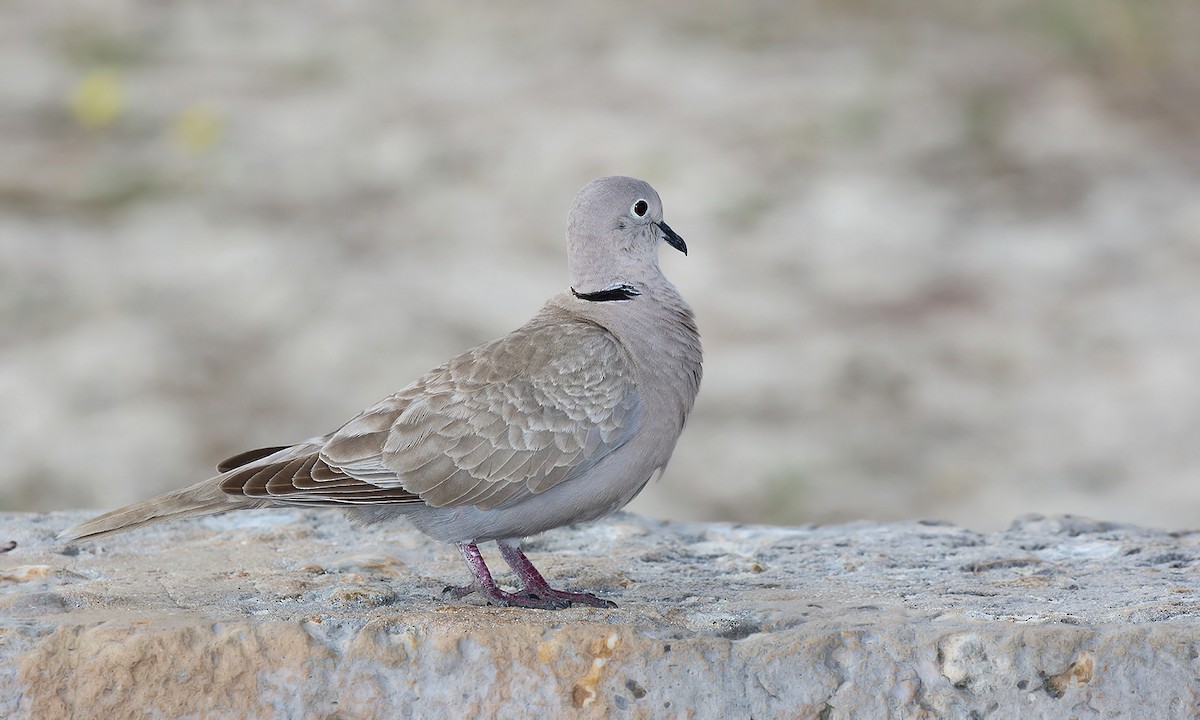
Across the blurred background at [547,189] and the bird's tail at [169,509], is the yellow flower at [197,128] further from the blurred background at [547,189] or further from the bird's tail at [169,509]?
the bird's tail at [169,509]

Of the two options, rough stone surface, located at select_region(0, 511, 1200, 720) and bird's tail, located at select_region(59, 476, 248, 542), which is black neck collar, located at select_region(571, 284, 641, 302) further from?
bird's tail, located at select_region(59, 476, 248, 542)

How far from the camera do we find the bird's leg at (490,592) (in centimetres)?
384

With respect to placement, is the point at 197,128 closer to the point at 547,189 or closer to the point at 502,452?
the point at 547,189

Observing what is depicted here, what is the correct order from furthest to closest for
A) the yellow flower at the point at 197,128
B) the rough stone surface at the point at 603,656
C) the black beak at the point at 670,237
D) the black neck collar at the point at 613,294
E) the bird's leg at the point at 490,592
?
the yellow flower at the point at 197,128 < the black beak at the point at 670,237 < the black neck collar at the point at 613,294 < the bird's leg at the point at 490,592 < the rough stone surface at the point at 603,656

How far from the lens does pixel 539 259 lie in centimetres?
951

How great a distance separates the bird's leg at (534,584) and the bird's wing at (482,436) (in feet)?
0.71

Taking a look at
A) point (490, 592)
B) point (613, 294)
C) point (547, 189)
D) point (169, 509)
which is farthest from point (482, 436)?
point (547, 189)

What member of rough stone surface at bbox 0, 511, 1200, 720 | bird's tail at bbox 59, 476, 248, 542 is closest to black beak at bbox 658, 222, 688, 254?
rough stone surface at bbox 0, 511, 1200, 720

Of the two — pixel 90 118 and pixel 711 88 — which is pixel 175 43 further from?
pixel 711 88

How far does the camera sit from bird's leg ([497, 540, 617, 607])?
12.6ft

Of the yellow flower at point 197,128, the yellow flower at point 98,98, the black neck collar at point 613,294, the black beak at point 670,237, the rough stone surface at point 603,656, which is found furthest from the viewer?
the yellow flower at point 98,98

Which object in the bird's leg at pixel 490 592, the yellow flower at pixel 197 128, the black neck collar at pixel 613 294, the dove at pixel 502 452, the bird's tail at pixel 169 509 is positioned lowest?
the bird's leg at pixel 490 592

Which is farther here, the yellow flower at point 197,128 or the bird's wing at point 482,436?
the yellow flower at point 197,128

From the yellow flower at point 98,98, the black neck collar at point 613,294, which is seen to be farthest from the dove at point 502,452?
the yellow flower at point 98,98
